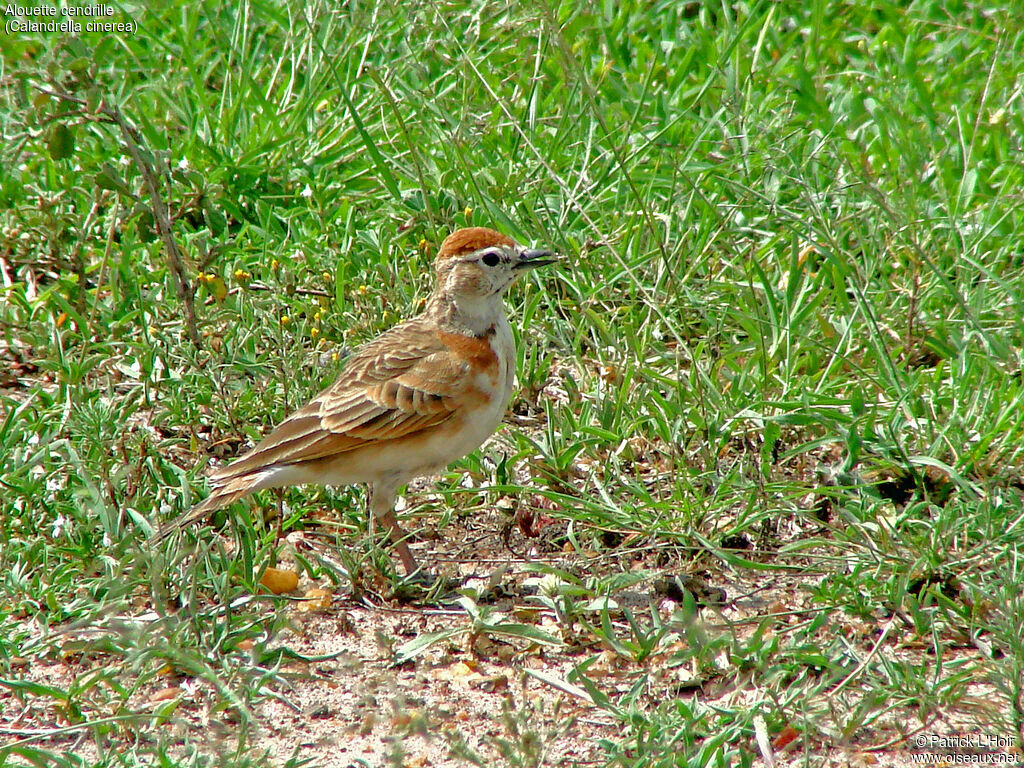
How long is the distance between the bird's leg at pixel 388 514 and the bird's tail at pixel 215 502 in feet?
1.61

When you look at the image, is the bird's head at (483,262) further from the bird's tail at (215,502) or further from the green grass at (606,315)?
the bird's tail at (215,502)

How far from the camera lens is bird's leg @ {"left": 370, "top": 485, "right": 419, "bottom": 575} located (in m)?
4.75

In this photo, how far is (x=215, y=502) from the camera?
450cm

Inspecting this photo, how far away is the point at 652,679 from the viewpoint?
4.10 m

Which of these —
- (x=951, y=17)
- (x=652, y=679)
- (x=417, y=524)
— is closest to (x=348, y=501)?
(x=417, y=524)

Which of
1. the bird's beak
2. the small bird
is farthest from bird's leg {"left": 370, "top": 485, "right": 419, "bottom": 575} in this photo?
the bird's beak

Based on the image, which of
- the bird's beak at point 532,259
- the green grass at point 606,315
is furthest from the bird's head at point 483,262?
the green grass at point 606,315

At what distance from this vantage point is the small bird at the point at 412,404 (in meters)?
4.70

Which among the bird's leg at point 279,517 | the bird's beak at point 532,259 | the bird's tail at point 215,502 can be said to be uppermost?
the bird's beak at point 532,259

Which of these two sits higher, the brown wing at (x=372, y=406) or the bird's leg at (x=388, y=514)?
the brown wing at (x=372, y=406)

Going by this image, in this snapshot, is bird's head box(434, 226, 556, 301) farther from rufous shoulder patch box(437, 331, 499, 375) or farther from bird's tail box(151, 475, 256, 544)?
bird's tail box(151, 475, 256, 544)

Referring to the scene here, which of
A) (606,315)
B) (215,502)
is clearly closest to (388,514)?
(215,502)

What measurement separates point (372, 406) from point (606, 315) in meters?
1.39

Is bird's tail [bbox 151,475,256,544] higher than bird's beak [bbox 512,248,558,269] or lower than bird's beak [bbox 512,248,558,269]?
lower
